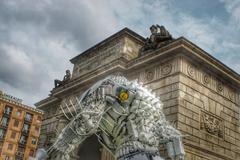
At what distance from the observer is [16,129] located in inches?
1772

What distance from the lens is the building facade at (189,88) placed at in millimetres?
9940

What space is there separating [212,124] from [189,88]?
1.64 metres

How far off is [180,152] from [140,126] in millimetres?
751

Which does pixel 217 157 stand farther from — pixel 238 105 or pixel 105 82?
pixel 105 82

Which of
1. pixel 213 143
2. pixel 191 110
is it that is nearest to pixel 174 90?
pixel 191 110

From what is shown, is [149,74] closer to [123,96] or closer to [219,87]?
[219,87]

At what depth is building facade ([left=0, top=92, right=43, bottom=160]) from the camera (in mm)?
43062

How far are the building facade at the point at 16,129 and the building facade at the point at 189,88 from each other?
33.3 metres

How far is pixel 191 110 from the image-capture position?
10266 millimetres

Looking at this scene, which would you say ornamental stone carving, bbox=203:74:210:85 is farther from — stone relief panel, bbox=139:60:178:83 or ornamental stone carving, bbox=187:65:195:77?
stone relief panel, bbox=139:60:178:83

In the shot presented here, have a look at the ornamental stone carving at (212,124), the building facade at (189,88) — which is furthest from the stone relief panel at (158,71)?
the ornamental stone carving at (212,124)

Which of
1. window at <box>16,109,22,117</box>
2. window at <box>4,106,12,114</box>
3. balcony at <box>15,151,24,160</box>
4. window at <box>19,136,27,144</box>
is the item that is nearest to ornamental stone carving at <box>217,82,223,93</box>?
balcony at <box>15,151,24,160</box>

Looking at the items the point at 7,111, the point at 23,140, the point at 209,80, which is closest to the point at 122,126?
the point at 209,80

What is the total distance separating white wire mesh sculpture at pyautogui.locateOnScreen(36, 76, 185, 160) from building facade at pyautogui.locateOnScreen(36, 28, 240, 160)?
3284 mm
